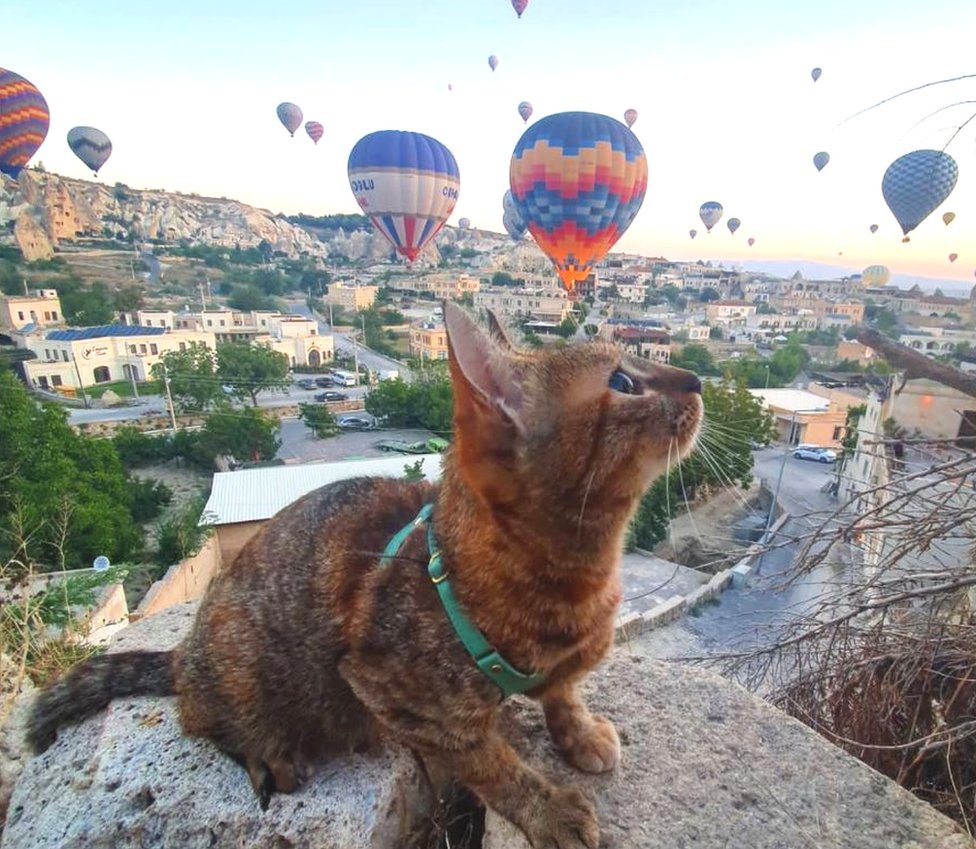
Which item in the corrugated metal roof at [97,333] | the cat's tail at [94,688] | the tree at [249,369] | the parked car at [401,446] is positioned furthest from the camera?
the corrugated metal roof at [97,333]

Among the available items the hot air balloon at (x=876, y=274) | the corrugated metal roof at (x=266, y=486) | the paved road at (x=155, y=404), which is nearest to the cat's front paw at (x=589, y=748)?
the corrugated metal roof at (x=266, y=486)

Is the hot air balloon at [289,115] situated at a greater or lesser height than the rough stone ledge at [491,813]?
greater

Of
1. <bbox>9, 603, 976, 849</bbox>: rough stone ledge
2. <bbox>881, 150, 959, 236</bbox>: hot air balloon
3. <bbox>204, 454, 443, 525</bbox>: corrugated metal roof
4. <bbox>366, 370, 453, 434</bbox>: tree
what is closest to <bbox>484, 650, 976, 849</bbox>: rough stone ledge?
<bbox>9, 603, 976, 849</bbox>: rough stone ledge

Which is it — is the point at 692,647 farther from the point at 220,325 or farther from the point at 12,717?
the point at 220,325

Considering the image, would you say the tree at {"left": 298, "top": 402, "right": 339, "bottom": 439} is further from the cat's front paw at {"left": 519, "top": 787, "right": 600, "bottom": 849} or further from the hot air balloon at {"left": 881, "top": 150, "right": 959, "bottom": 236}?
the hot air balloon at {"left": 881, "top": 150, "right": 959, "bottom": 236}

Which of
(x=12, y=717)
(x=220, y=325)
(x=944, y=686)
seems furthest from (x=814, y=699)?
(x=220, y=325)

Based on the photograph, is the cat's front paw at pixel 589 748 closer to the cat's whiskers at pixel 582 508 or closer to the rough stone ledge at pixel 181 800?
the rough stone ledge at pixel 181 800
